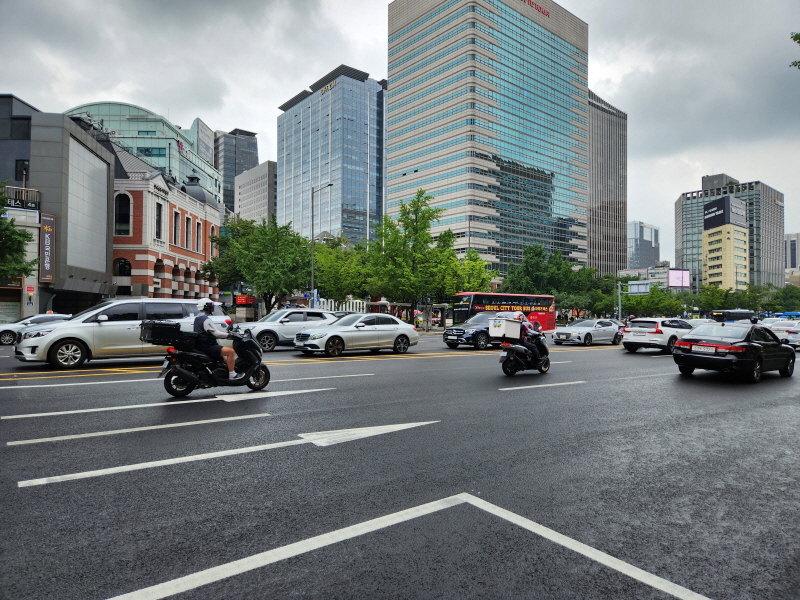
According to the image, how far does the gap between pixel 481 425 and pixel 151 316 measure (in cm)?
1040

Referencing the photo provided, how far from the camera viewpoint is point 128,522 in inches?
138

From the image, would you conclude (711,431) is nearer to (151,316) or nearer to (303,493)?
(303,493)

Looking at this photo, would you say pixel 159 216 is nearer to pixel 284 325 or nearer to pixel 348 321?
pixel 284 325

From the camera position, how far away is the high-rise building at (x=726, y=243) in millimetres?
149625

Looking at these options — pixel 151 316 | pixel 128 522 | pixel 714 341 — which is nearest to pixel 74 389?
pixel 151 316

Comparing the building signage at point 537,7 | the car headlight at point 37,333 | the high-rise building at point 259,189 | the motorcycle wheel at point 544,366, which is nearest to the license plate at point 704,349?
the motorcycle wheel at point 544,366

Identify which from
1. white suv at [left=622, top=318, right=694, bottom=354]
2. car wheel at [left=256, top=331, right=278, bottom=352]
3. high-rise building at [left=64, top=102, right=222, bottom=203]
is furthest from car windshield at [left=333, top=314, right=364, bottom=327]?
high-rise building at [left=64, top=102, right=222, bottom=203]

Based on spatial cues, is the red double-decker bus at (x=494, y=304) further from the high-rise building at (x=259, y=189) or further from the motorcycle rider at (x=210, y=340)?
the high-rise building at (x=259, y=189)

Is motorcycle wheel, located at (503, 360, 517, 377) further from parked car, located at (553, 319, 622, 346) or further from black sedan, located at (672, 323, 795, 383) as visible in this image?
parked car, located at (553, 319, 622, 346)

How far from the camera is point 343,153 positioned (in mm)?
150500

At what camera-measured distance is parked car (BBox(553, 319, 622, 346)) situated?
26.2 meters

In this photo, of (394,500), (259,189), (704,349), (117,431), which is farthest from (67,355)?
(259,189)

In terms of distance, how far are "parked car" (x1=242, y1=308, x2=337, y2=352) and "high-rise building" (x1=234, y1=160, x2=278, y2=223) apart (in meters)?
167

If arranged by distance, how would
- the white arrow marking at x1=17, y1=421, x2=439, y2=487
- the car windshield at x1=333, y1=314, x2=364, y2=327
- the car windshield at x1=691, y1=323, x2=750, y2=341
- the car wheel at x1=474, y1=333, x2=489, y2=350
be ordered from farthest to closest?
1. the car wheel at x1=474, y1=333, x2=489, y2=350
2. the car windshield at x1=333, y1=314, x2=364, y2=327
3. the car windshield at x1=691, y1=323, x2=750, y2=341
4. the white arrow marking at x1=17, y1=421, x2=439, y2=487
